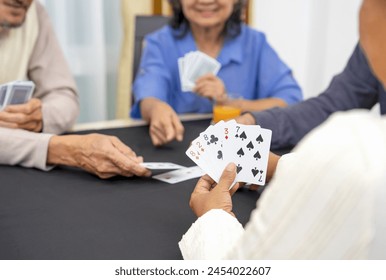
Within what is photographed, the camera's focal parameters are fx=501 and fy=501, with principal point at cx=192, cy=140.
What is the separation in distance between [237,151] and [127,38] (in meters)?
2.32

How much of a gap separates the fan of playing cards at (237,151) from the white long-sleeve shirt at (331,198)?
1.32 ft

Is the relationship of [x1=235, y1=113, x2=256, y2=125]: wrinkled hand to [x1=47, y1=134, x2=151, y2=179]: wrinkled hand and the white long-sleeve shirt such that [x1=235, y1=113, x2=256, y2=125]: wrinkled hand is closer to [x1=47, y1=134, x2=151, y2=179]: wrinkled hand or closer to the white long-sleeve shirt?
[x1=47, y1=134, x2=151, y2=179]: wrinkled hand

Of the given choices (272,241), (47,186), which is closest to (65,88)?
(47,186)

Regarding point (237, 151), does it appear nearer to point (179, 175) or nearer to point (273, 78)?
point (179, 175)

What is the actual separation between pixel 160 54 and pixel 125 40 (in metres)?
0.99

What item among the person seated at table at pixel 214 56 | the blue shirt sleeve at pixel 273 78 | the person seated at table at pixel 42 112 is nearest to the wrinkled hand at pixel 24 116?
the person seated at table at pixel 42 112

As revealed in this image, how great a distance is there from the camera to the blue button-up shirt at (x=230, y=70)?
7.50ft

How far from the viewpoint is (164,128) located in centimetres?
174

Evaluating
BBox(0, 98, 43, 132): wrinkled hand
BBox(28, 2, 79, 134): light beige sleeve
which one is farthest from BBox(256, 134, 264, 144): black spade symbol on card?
BBox(28, 2, 79, 134): light beige sleeve

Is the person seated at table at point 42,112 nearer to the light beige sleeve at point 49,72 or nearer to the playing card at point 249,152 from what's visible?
the light beige sleeve at point 49,72

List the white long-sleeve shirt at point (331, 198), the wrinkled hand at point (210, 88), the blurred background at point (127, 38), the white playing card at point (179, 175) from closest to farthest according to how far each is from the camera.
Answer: the white long-sleeve shirt at point (331, 198) < the white playing card at point (179, 175) < the wrinkled hand at point (210, 88) < the blurred background at point (127, 38)

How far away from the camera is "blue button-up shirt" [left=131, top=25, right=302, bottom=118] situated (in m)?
2.29

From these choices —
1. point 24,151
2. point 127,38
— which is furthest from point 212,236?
point 127,38

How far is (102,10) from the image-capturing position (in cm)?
323
